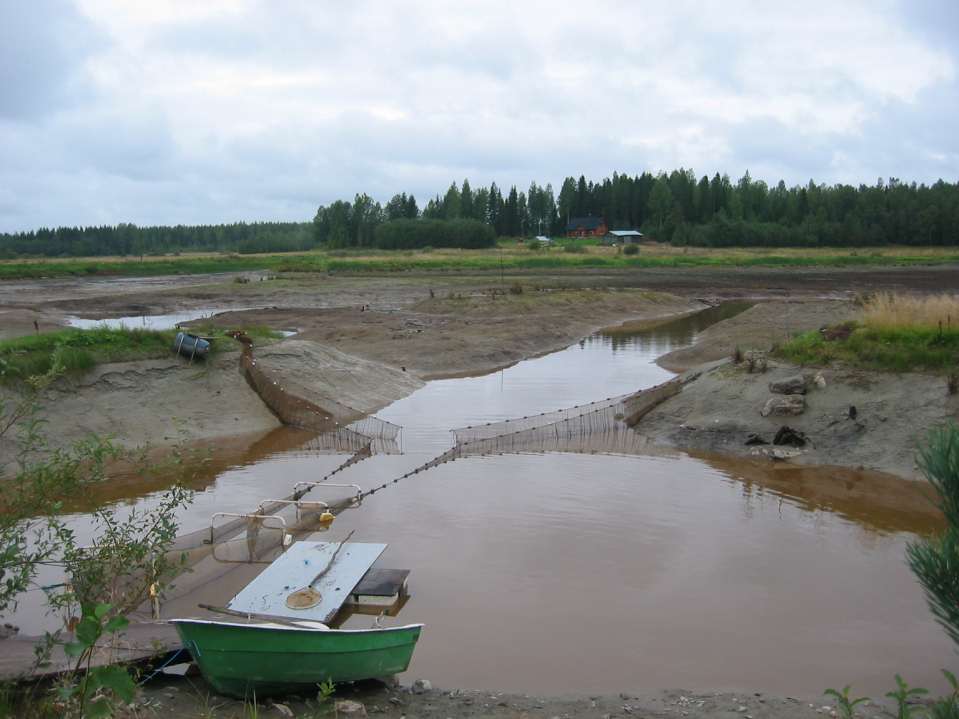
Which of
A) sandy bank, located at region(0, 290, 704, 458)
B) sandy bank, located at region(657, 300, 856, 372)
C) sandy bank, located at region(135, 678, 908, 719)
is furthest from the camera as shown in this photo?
sandy bank, located at region(657, 300, 856, 372)

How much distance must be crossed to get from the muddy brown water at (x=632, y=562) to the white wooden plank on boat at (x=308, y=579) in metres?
0.67

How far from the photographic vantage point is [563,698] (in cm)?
865

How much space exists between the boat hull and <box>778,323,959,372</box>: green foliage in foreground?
623 inches

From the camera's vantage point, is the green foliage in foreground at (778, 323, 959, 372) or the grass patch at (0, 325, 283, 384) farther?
the green foliage in foreground at (778, 323, 959, 372)

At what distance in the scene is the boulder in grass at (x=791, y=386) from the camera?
20.3 metres

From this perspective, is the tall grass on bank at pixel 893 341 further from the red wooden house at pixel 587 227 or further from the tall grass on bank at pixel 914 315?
the red wooden house at pixel 587 227

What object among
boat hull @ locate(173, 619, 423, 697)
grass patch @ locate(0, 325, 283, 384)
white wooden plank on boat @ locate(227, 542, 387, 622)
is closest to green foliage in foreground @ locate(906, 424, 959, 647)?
boat hull @ locate(173, 619, 423, 697)

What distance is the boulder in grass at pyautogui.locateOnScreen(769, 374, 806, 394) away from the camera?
20328 millimetres

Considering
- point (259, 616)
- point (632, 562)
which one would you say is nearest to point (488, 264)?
point (632, 562)

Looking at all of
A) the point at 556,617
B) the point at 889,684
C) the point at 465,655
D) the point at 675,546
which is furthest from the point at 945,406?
the point at 465,655

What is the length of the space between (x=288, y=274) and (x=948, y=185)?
12449 centimetres

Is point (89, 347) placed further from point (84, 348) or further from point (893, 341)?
point (893, 341)

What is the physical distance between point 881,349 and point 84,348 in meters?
20.0

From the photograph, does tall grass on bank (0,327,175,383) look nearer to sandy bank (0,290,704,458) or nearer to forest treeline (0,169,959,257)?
sandy bank (0,290,704,458)
